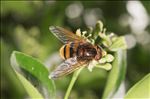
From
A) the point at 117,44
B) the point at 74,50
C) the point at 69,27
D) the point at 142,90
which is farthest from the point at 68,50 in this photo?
the point at 69,27

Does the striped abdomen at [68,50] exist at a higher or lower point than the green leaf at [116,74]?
higher

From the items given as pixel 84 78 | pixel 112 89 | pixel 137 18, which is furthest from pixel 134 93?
pixel 137 18

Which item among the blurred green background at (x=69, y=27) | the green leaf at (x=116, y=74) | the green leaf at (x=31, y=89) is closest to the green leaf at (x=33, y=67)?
the green leaf at (x=31, y=89)

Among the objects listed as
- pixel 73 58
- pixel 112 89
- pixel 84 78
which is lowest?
pixel 84 78

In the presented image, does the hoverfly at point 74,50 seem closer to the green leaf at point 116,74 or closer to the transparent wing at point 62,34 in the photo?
the transparent wing at point 62,34

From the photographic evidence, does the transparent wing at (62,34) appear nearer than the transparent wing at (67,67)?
No

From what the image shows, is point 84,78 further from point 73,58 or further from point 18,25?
point 73,58
